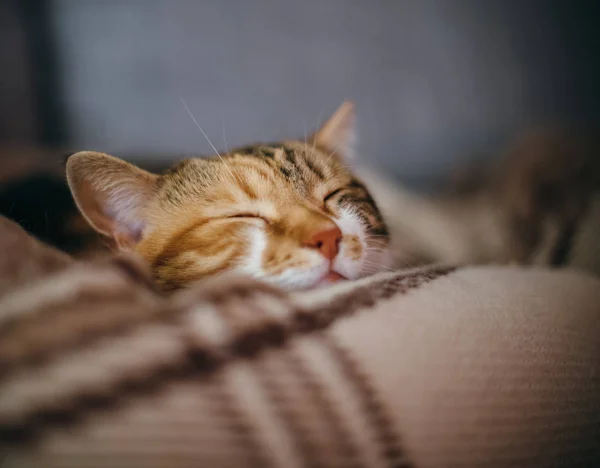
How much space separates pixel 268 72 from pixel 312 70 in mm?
207

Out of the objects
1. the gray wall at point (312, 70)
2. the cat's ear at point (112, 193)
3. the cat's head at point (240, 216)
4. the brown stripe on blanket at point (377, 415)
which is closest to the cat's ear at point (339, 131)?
the cat's head at point (240, 216)

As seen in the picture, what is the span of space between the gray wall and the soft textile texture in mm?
842

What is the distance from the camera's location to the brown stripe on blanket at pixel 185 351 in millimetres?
259

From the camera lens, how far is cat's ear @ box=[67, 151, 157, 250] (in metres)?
0.56

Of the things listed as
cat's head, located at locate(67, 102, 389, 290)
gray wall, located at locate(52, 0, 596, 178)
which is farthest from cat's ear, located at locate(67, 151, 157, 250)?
gray wall, located at locate(52, 0, 596, 178)

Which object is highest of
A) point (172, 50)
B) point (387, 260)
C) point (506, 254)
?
point (172, 50)

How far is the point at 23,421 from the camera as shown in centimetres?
26

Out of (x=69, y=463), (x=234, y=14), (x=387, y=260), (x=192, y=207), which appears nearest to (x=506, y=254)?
(x=387, y=260)

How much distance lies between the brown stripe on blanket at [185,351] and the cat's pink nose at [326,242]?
16cm

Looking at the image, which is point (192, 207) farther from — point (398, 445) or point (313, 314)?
point (398, 445)

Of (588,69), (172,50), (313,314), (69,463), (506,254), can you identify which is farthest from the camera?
(588,69)

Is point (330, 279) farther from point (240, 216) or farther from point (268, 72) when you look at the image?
point (268, 72)

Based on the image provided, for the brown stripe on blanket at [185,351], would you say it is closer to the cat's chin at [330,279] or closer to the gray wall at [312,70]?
the cat's chin at [330,279]

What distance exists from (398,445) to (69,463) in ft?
0.76
